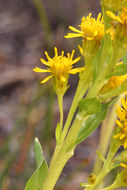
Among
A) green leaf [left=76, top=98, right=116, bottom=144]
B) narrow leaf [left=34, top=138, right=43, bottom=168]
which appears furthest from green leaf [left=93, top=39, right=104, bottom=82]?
narrow leaf [left=34, top=138, right=43, bottom=168]

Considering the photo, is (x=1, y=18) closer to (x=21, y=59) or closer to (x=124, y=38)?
(x=21, y=59)

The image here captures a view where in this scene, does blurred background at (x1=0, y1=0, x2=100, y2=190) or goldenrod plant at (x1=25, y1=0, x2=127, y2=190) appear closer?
goldenrod plant at (x1=25, y1=0, x2=127, y2=190)

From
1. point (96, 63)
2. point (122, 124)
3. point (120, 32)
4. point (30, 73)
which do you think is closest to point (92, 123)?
point (122, 124)

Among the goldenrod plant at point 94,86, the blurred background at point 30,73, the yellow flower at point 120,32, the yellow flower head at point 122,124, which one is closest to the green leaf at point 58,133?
the goldenrod plant at point 94,86

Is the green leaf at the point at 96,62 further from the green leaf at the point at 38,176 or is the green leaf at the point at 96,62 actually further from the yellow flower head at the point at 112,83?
the green leaf at the point at 38,176

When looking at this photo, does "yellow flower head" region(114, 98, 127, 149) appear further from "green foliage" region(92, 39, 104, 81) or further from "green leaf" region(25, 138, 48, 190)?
"green leaf" region(25, 138, 48, 190)

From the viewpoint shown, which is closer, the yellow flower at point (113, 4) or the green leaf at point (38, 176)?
the yellow flower at point (113, 4)
